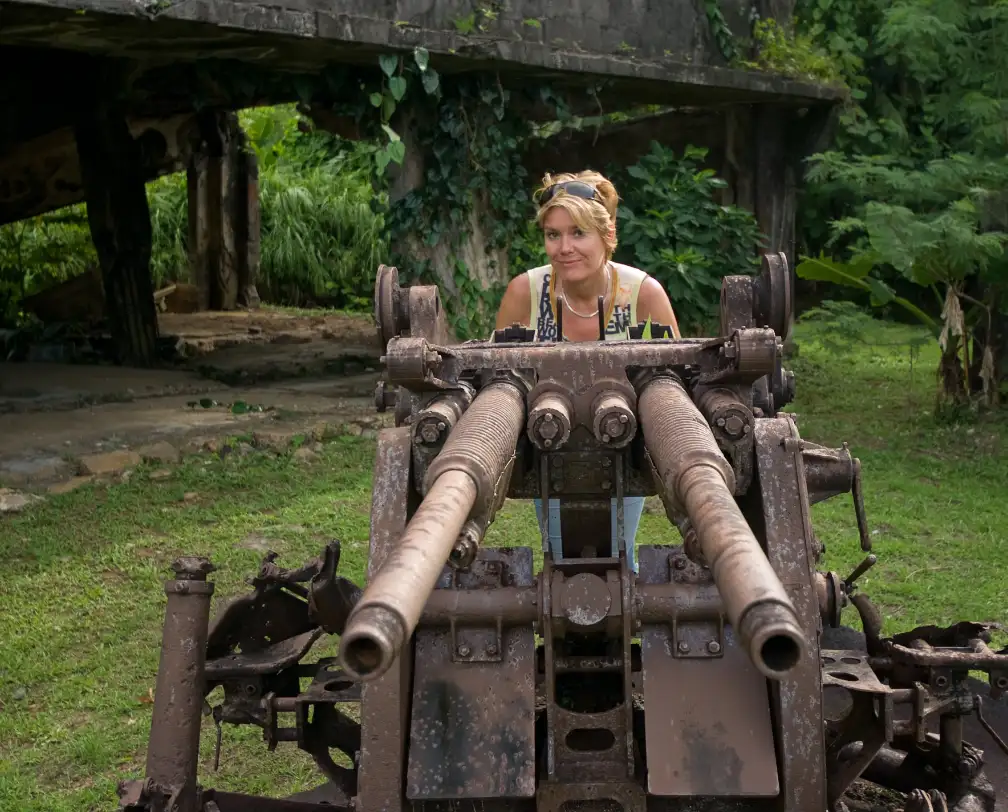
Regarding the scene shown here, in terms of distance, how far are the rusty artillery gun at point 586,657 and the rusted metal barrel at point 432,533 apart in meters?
0.03

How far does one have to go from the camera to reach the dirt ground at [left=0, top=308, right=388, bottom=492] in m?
7.75

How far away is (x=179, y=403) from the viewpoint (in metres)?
9.40

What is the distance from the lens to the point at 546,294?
149 inches

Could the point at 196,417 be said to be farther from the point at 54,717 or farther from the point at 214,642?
the point at 214,642

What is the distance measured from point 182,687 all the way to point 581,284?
5.22 ft

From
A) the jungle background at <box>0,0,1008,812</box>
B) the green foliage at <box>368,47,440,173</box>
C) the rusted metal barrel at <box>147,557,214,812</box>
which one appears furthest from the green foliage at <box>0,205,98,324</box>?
the rusted metal barrel at <box>147,557,214,812</box>

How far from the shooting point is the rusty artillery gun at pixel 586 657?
2689 millimetres

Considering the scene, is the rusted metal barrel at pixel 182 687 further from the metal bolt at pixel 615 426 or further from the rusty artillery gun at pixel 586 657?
the metal bolt at pixel 615 426

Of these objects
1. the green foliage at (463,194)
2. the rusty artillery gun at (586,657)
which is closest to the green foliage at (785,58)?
the green foliage at (463,194)

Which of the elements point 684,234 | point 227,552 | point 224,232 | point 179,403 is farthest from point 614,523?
point 224,232

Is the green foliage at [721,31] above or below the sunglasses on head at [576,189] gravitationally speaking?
above

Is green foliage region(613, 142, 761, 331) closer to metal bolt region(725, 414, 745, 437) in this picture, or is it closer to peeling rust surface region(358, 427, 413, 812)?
metal bolt region(725, 414, 745, 437)

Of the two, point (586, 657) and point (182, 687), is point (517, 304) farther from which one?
point (182, 687)

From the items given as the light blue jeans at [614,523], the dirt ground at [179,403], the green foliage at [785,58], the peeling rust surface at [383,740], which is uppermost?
the green foliage at [785,58]
